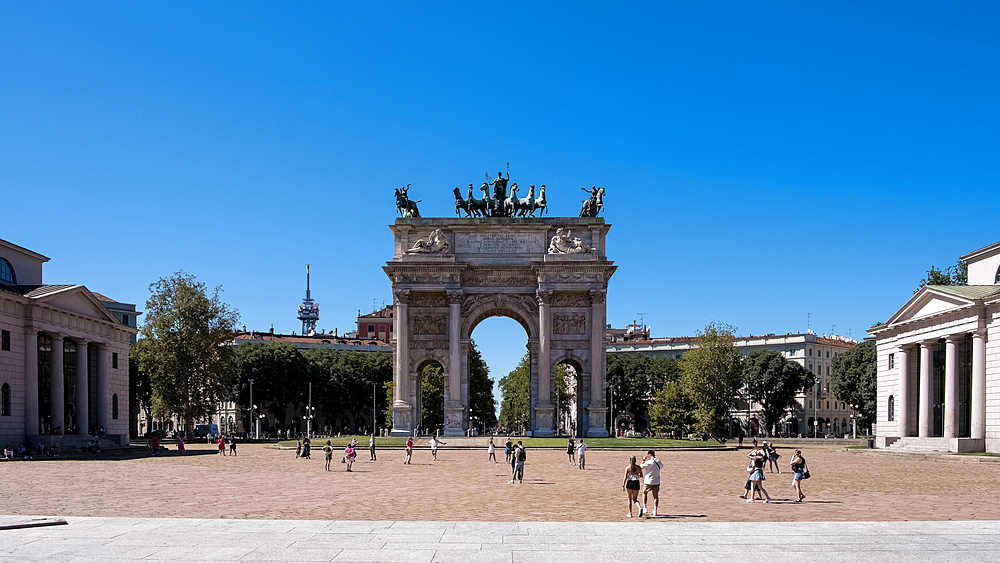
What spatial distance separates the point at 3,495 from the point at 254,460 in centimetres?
2303

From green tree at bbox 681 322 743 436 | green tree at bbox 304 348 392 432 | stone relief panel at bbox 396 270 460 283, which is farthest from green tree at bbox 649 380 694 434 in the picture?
green tree at bbox 304 348 392 432

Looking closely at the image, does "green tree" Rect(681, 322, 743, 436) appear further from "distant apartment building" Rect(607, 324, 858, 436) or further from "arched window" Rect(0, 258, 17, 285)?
"arched window" Rect(0, 258, 17, 285)

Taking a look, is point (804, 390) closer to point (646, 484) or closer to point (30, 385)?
point (30, 385)

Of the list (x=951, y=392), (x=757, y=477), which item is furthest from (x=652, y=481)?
(x=951, y=392)

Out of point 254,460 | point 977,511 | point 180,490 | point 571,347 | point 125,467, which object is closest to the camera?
point 977,511

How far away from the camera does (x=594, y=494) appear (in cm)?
2905

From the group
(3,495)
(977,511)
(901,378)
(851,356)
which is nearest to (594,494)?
(977,511)

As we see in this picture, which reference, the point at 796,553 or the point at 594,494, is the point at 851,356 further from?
the point at 796,553

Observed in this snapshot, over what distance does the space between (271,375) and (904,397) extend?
70264 mm

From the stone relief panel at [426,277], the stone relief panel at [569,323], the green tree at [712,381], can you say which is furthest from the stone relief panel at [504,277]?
the green tree at [712,381]

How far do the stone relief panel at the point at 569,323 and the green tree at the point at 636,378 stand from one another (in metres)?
48.6

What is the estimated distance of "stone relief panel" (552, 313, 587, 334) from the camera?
7362 cm

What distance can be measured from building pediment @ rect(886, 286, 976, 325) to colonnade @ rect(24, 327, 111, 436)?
57.3 m

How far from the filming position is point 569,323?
73812 mm
